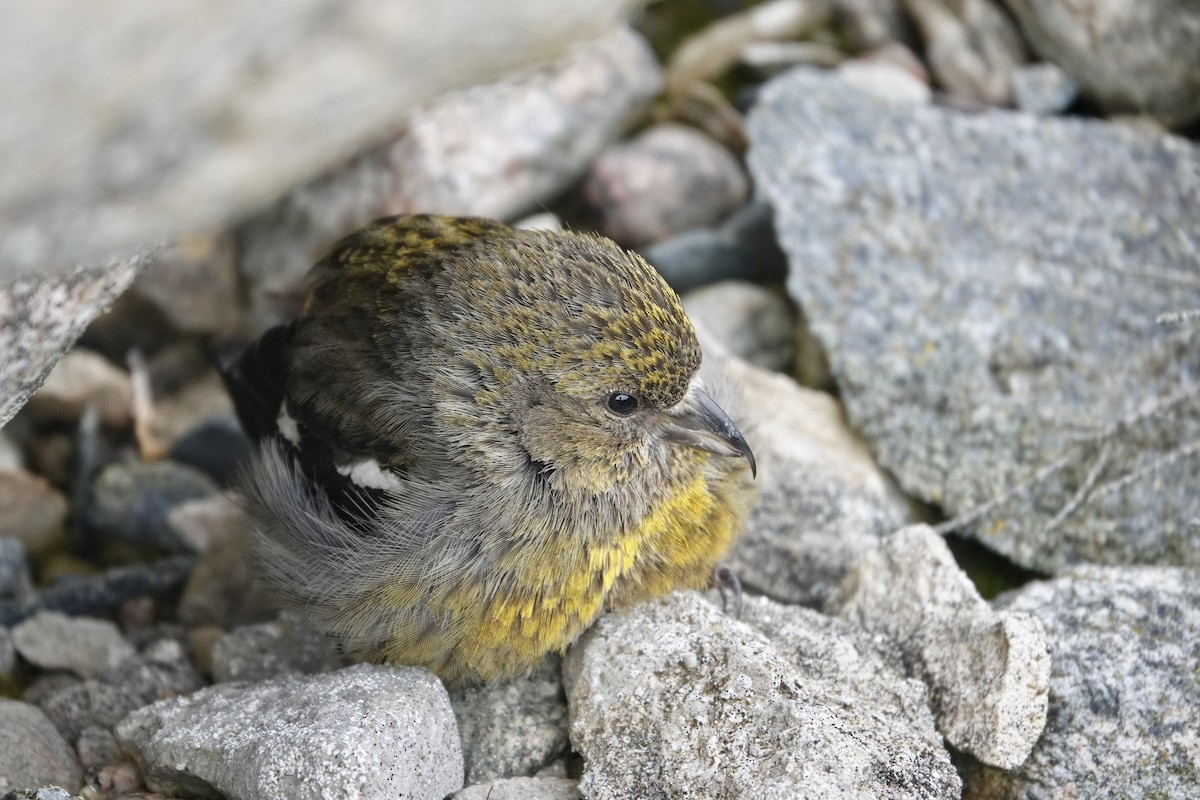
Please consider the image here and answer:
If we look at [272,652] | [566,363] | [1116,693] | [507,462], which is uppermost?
[566,363]

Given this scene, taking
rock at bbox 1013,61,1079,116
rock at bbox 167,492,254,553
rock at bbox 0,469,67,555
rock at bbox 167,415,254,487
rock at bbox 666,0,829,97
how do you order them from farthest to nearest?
rock at bbox 666,0,829,97, rock at bbox 1013,61,1079,116, rock at bbox 167,415,254,487, rock at bbox 167,492,254,553, rock at bbox 0,469,67,555

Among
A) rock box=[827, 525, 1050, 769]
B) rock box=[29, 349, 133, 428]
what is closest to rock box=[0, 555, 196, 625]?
rock box=[29, 349, 133, 428]

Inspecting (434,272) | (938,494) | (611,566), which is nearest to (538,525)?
(611,566)

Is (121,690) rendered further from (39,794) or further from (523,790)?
(523,790)

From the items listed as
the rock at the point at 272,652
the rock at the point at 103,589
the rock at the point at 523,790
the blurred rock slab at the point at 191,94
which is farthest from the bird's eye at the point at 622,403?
the rock at the point at 103,589

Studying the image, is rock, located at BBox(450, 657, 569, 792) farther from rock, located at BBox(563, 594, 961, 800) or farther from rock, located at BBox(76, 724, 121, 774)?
rock, located at BBox(76, 724, 121, 774)

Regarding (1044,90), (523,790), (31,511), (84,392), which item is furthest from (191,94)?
(1044,90)
